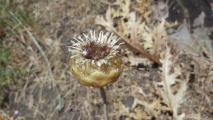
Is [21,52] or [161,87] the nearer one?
[161,87]

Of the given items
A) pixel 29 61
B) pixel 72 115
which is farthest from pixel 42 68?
pixel 72 115

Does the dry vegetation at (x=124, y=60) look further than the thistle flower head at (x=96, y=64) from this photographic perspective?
Yes

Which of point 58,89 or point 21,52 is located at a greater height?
point 21,52

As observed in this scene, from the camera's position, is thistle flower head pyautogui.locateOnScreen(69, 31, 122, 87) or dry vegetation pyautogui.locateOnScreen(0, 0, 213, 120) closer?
thistle flower head pyautogui.locateOnScreen(69, 31, 122, 87)

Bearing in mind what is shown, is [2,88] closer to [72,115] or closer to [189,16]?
[72,115]

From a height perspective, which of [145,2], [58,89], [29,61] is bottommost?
[58,89]

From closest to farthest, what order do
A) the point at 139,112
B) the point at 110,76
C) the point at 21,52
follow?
the point at 110,76 → the point at 139,112 → the point at 21,52

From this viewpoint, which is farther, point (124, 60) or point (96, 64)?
point (124, 60)

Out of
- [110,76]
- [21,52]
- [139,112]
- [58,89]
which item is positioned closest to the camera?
[110,76]
